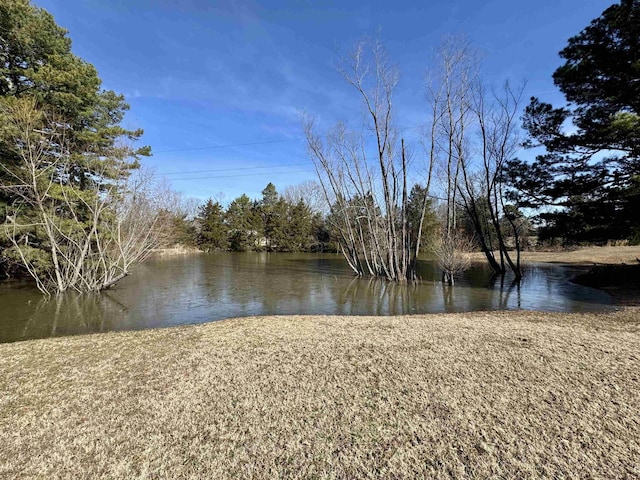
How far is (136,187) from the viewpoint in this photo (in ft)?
38.5

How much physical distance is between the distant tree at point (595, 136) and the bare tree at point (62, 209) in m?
14.4

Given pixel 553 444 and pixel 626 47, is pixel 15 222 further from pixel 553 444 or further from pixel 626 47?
pixel 626 47

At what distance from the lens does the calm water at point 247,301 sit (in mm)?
7039

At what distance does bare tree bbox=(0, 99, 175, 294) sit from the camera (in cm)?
908

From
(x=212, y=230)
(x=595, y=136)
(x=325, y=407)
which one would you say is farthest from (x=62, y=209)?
(x=212, y=230)

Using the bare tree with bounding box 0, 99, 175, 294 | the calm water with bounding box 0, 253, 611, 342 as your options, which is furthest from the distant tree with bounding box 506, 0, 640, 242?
the bare tree with bounding box 0, 99, 175, 294

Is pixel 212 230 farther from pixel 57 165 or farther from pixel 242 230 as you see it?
pixel 57 165

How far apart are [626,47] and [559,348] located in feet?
31.8

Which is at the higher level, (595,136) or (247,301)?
(595,136)

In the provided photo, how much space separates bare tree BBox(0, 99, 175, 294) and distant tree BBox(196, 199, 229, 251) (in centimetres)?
2506

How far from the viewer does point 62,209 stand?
420 inches

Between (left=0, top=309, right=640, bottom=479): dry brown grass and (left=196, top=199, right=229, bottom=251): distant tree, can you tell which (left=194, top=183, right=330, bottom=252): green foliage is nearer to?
(left=196, top=199, right=229, bottom=251): distant tree

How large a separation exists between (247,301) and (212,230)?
29.7m

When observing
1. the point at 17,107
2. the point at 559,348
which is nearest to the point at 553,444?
the point at 559,348
